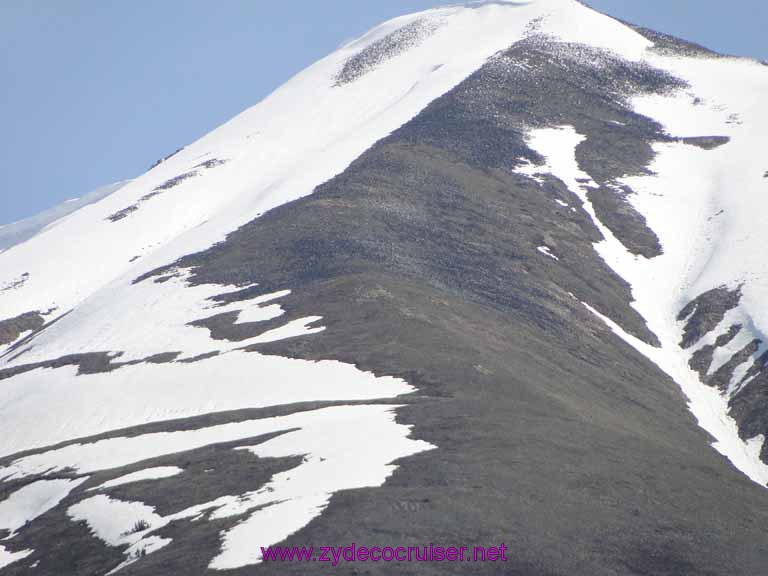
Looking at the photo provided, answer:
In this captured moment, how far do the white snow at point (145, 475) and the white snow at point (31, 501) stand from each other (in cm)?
171

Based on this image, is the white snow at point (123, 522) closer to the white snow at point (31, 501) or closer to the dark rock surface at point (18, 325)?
the white snow at point (31, 501)

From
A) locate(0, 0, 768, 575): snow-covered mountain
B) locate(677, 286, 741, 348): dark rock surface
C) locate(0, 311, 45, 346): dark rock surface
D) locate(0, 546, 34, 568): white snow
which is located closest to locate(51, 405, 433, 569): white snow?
locate(0, 0, 768, 575): snow-covered mountain

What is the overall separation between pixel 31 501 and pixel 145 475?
15.0 ft

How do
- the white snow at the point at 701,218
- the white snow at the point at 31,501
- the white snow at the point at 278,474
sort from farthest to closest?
1. the white snow at the point at 701,218
2. the white snow at the point at 31,501
3. the white snow at the point at 278,474

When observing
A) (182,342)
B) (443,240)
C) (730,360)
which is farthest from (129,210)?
(730,360)

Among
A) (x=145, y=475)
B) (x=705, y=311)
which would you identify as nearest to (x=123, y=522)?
(x=145, y=475)

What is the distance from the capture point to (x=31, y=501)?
106 feet

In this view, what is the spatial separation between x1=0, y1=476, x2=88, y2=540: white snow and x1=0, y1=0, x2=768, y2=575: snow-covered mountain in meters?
0.14

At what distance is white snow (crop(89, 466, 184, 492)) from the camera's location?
29.8 meters

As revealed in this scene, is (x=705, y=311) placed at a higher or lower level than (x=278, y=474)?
lower

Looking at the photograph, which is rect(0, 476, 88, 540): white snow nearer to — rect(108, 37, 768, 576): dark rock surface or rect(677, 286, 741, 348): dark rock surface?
rect(108, 37, 768, 576): dark rock surface

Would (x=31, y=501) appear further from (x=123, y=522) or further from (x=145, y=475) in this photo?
(x=123, y=522)

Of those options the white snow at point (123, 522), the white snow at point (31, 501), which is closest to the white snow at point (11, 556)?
the white snow at point (123, 522)

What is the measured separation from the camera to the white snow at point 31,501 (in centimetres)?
3086
